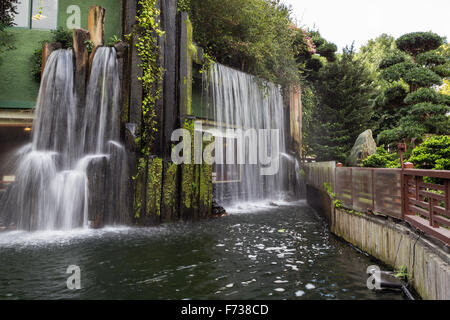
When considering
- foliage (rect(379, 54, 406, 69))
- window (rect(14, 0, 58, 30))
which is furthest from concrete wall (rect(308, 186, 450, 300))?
foliage (rect(379, 54, 406, 69))

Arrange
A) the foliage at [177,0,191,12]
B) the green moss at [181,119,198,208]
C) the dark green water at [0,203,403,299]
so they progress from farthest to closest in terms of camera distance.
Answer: the foliage at [177,0,191,12] → the green moss at [181,119,198,208] → the dark green water at [0,203,403,299]

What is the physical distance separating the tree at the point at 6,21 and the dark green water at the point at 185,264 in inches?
352

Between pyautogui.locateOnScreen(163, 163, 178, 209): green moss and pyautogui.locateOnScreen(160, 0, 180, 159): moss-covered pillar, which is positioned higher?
pyautogui.locateOnScreen(160, 0, 180, 159): moss-covered pillar

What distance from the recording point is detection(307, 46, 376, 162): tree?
2198cm

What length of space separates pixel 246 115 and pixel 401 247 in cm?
1247

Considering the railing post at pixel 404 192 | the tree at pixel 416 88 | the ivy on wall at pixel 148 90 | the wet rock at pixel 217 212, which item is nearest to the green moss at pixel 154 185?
the ivy on wall at pixel 148 90

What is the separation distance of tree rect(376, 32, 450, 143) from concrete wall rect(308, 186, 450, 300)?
11.6 m

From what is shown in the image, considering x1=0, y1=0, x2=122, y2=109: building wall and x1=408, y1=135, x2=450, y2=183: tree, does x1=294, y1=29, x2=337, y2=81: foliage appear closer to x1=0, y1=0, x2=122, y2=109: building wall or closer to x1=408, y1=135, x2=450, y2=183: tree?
x1=0, y1=0, x2=122, y2=109: building wall

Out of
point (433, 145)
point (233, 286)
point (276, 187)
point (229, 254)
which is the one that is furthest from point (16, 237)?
point (276, 187)

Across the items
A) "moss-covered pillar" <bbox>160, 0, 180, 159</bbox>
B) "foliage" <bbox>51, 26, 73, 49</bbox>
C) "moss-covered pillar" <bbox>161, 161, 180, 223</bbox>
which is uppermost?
"foliage" <bbox>51, 26, 73, 49</bbox>

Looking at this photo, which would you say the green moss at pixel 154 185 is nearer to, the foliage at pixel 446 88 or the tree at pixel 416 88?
the tree at pixel 416 88

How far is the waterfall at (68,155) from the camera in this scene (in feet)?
30.5

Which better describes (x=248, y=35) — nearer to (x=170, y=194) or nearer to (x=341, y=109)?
(x=341, y=109)
